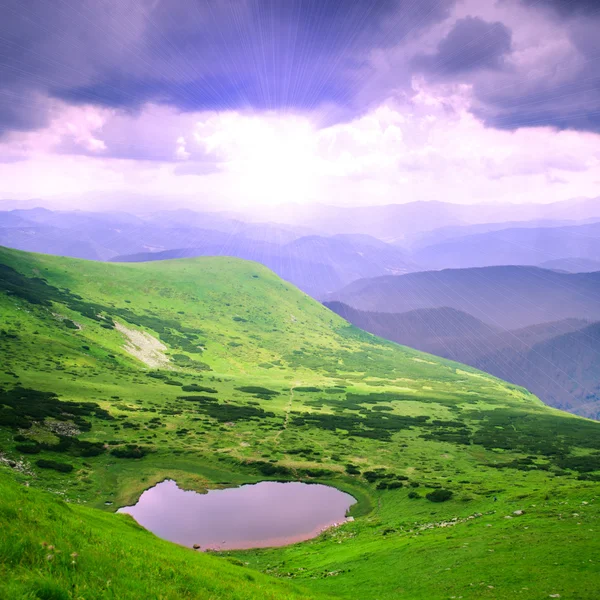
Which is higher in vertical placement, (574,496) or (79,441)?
(574,496)

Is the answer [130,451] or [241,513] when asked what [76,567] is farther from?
[130,451]

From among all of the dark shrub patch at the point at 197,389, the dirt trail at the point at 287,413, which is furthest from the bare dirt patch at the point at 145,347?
the dirt trail at the point at 287,413

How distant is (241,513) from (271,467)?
1676 centimetres

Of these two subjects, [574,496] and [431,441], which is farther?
[431,441]

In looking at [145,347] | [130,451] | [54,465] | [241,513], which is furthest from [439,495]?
[145,347]

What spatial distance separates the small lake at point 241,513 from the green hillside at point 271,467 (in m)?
2.75

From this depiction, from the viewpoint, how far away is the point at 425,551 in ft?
115

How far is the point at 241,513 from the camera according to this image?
5825 cm

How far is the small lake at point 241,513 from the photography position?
50.9 metres

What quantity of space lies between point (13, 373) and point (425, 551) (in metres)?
98.4

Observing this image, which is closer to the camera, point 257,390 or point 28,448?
point 28,448

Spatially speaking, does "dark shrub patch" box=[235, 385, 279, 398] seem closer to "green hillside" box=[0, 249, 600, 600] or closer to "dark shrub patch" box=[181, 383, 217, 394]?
"green hillside" box=[0, 249, 600, 600]

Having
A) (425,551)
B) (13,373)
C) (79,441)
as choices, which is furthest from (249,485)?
(13,373)

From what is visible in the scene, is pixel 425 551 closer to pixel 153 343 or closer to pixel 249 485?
pixel 249 485
